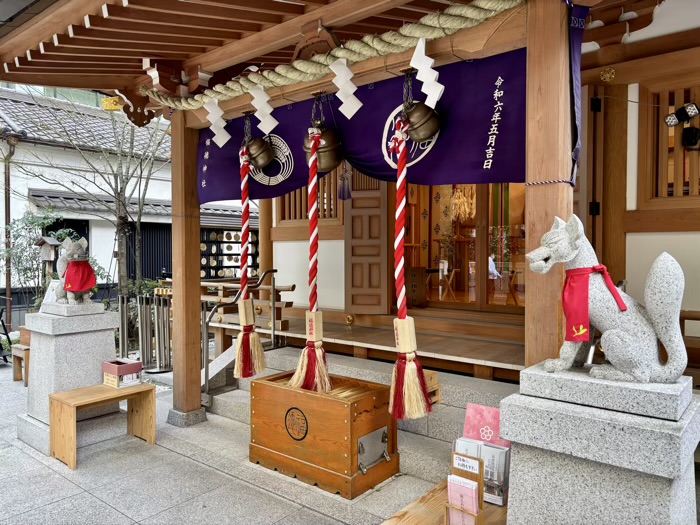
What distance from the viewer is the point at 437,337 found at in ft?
19.4

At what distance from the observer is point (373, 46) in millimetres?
3428

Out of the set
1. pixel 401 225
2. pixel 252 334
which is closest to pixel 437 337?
pixel 252 334

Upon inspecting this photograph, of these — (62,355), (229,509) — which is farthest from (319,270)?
(229,509)

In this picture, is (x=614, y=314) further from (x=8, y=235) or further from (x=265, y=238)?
(x=8, y=235)

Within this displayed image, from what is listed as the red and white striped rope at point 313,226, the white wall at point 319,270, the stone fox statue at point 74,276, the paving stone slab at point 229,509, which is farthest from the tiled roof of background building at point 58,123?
the paving stone slab at point 229,509

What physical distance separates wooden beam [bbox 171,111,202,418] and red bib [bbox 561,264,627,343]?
3889mm

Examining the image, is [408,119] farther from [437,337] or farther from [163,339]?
[163,339]

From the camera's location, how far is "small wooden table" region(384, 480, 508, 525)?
2.62 metres

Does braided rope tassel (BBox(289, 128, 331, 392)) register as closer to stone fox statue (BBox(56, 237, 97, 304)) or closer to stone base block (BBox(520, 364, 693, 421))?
stone base block (BBox(520, 364, 693, 421))

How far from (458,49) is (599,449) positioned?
2390 mm

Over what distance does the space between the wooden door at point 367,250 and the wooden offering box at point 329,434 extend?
95.0 inches

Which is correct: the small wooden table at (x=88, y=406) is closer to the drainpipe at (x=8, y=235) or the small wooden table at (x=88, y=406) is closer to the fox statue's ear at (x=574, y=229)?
the fox statue's ear at (x=574, y=229)

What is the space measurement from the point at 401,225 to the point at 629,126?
2.90 meters

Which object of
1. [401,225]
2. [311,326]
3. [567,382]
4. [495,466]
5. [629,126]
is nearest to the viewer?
[567,382]
